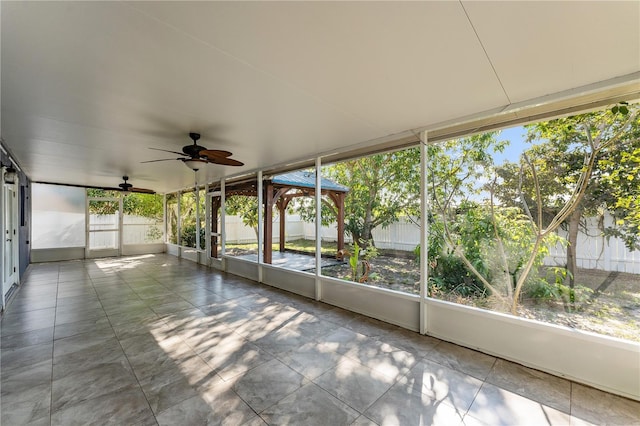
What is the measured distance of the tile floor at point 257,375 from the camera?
1910 mm

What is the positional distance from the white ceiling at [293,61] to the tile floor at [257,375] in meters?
2.51

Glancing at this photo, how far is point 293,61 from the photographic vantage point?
1867 millimetres

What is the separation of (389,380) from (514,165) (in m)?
2.79

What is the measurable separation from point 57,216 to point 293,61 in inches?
410

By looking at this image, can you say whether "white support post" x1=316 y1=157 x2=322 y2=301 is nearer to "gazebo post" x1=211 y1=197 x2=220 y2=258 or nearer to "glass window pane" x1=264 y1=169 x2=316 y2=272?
"glass window pane" x1=264 y1=169 x2=316 y2=272

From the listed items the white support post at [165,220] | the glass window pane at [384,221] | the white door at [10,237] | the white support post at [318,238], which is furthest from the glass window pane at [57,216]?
the white support post at [318,238]

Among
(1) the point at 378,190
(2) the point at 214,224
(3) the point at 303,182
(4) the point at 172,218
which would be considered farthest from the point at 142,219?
(1) the point at 378,190

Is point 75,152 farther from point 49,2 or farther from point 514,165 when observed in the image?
point 514,165

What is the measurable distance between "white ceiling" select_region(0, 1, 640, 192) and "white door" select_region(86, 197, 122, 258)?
7326mm

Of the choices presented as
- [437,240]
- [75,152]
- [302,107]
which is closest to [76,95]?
[302,107]

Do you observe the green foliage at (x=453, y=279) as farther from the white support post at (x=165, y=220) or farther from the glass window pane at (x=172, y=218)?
the white support post at (x=165, y=220)

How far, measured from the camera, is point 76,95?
2.38 meters

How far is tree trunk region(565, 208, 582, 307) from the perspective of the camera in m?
2.73

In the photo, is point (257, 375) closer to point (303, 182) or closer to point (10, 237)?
point (303, 182)
